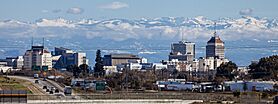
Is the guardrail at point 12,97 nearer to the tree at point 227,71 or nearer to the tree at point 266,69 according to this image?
the tree at point 266,69

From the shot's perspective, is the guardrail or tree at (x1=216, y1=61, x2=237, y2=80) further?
tree at (x1=216, y1=61, x2=237, y2=80)

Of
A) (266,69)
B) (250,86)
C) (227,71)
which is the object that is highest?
(266,69)

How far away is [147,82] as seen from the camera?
419ft

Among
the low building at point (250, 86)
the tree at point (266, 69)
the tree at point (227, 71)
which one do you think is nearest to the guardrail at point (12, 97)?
the low building at point (250, 86)

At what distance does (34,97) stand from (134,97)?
11.8m

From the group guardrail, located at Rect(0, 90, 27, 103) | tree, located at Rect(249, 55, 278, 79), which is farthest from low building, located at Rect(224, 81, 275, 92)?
guardrail, located at Rect(0, 90, 27, 103)

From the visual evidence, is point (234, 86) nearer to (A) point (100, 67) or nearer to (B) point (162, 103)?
(B) point (162, 103)

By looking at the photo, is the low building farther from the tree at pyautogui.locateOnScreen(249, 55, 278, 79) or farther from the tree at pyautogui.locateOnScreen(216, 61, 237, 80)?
the tree at pyautogui.locateOnScreen(216, 61, 237, 80)

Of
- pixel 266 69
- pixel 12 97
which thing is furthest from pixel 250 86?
pixel 12 97

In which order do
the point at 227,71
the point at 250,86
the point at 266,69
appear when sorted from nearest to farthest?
the point at 250,86, the point at 266,69, the point at 227,71

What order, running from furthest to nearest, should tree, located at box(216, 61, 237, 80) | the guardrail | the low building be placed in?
tree, located at box(216, 61, 237, 80), the low building, the guardrail

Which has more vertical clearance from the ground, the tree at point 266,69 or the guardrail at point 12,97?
the tree at point 266,69

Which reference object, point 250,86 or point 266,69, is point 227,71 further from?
point 250,86

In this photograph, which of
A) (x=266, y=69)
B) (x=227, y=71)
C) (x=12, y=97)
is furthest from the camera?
(x=227, y=71)
